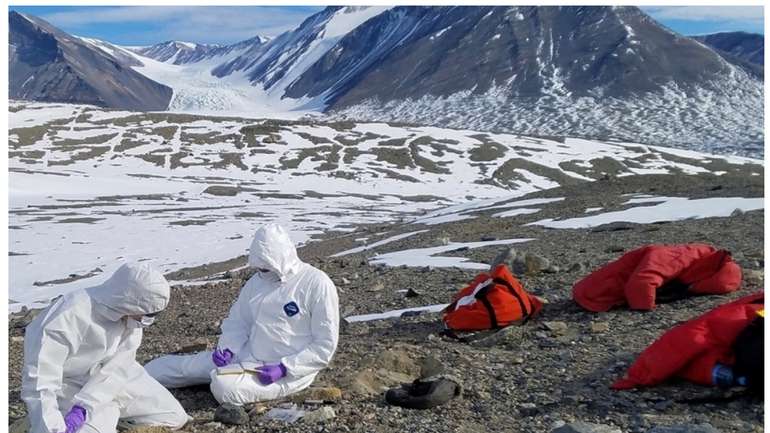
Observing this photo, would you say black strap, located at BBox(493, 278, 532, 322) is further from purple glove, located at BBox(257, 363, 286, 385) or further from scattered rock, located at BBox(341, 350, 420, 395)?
purple glove, located at BBox(257, 363, 286, 385)

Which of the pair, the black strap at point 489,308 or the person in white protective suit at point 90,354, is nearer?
the person in white protective suit at point 90,354

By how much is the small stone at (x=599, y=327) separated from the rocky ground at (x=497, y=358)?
0.01 metres

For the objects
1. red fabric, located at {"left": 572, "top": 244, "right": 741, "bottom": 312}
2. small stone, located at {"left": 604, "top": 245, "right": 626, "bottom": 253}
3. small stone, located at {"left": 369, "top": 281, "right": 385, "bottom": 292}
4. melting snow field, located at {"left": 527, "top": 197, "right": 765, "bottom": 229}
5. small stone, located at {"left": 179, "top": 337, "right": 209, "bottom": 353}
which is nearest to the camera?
small stone, located at {"left": 179, "top": 337, "right": 209, "bottom": 353}

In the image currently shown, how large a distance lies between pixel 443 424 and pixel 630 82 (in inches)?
7385

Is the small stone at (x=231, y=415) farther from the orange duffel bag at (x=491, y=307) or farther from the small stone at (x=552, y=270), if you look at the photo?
the small stone at (x=552, y=270)

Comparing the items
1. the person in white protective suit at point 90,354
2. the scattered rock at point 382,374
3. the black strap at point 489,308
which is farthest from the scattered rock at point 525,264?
the person in white protective suit at point 90,354

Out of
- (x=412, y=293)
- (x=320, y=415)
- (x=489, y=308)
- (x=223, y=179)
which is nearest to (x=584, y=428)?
(x=320, y=415)

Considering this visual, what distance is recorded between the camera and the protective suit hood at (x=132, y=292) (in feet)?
19.7

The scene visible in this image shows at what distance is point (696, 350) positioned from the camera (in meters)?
6.80

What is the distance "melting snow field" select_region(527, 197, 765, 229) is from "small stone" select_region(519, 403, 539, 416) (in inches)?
557

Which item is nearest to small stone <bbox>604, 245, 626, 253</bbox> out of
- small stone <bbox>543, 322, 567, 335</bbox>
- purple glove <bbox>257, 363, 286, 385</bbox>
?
small stone <bbox>543, 322, 567, 335</bbox>

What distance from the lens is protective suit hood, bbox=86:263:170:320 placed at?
19.7ft

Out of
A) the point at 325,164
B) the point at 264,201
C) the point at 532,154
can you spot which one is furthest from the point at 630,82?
the point at 264,201

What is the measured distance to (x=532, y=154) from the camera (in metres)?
83.6
